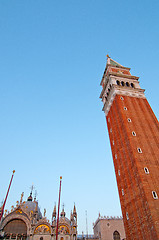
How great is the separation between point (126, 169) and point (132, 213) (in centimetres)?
720

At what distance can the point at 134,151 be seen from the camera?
107ft

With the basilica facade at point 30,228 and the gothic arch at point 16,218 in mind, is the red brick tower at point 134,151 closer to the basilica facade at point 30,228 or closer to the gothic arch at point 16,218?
the basilica facade at point 30,228

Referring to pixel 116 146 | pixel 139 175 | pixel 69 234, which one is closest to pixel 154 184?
pixel 139 175

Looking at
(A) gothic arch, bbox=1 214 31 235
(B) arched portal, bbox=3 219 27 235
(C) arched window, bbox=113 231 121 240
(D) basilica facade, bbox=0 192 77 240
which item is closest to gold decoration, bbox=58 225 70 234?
(D) basilica facade, bbox=0 192 77 240

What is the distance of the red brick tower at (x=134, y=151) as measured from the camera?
1065 inches

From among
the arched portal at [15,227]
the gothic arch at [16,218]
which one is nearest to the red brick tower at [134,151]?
the gothic arch at [16,218]

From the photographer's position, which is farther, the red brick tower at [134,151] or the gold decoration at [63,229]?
the gold decoration at [63,229]

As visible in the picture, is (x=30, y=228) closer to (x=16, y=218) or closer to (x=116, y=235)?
(x=16, y=218)

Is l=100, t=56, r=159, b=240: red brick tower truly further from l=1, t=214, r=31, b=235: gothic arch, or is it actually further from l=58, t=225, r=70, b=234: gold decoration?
l=1, t=214, r=31, b=235: gothic arch

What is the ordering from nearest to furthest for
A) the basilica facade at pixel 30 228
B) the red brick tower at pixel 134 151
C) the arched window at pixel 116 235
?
1. the red brick tower at pixel 134 151
2. the basilica facade at pixel 30 228
3. the arched window at pixel 116 235

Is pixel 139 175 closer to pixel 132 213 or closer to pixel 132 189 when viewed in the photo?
pixel 132 189

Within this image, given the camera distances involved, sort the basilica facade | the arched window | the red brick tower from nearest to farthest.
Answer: the red brick tower < the basilica facade < the arched window

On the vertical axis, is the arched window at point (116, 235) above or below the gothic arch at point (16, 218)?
below

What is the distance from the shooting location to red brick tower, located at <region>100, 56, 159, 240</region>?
27.1 meters
